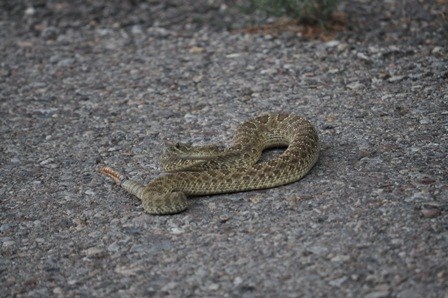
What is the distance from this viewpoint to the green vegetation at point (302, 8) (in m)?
9.68

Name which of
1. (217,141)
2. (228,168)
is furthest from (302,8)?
(228,168)

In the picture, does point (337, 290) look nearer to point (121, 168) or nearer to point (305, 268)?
point (305, 268)

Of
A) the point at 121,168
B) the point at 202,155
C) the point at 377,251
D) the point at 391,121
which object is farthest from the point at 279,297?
the point at 391,121

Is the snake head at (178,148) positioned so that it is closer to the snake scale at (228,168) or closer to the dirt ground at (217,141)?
the snake scale at (228,168)

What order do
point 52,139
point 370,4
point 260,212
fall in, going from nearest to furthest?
point 260,212 → point 52,139 → point 370,4

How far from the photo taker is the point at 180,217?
594cm

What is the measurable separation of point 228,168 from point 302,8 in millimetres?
3958

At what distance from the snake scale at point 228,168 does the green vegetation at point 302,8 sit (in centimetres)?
303

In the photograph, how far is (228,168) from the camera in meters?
6.49

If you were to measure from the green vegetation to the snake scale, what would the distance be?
119 inches

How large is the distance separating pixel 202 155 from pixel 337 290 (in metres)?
2.14

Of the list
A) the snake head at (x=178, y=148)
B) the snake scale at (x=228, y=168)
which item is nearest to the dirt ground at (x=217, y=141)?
the snake scale at (x=228, y=168)

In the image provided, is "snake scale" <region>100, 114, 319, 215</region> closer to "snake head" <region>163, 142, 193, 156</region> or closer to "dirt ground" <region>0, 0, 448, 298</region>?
"snake head" <region>163, 142, 193, 156</region>

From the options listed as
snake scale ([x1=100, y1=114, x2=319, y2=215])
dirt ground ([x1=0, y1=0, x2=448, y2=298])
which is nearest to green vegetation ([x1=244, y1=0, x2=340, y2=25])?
dirt ground ([x1=0, y1=0, x2=448, y2=298])
